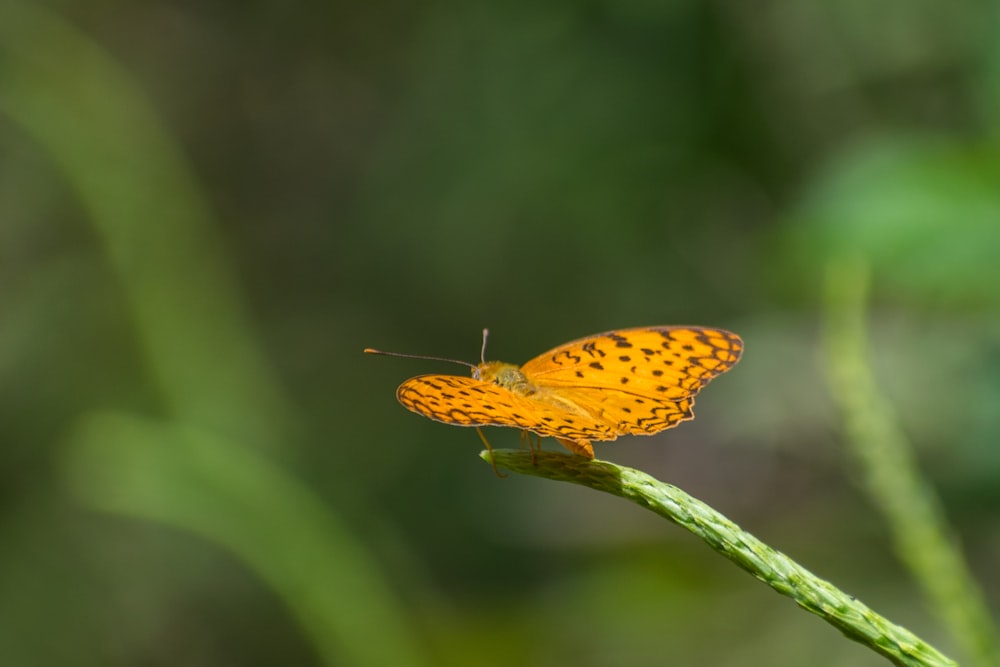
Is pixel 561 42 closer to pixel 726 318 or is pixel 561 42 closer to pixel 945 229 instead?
pixel 726 318

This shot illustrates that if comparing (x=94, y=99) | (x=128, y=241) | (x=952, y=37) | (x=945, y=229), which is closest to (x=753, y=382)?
(x=945, y=229)

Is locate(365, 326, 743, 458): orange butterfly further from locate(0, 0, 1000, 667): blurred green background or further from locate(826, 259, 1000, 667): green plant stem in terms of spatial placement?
locate(0, 0, 1000, 667): blurred green background

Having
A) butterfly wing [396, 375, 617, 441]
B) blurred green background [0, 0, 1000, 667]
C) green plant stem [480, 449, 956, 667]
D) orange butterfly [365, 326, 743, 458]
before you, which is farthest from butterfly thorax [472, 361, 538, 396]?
blurred green background [0, 0, 1000, 667]

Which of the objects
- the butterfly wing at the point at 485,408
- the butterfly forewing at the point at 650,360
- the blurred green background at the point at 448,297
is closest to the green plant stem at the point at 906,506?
the butterfly forewing at the point at 650,360

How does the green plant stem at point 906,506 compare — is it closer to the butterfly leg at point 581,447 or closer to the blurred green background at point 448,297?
the butterfly leg at point 581,447

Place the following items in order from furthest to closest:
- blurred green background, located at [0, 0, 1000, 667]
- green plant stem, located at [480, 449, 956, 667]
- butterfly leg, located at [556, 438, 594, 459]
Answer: blurred green background, located at [0, 0, 1000, 667] < butterfly leg, located at [556, 438, 594, 459] < green plant stem, located at [480, 449, 956, 667]

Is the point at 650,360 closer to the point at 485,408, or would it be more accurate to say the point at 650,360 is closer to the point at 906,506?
the point at 485,408

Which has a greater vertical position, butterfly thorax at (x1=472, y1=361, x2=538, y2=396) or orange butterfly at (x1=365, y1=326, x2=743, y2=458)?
orange butterfly at (x1=365, y1=326, x2=743, y2=458)
